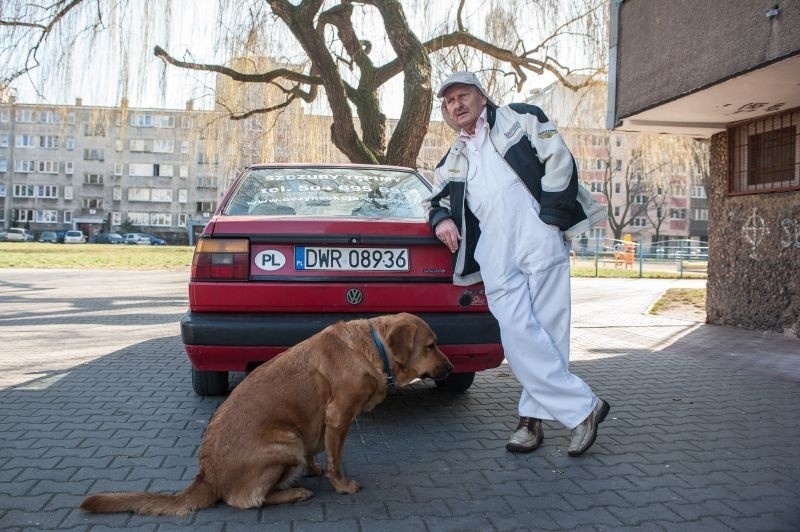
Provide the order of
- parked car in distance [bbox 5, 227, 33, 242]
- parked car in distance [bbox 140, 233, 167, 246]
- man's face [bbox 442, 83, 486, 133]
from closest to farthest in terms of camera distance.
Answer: man's face [bbox 442, 83, 486, 133], parked car in distance [bbox 5, 227, 33, 242], parked car in distance [bbox 140, 233, 167, 246]

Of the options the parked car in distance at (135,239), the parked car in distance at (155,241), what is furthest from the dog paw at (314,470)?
the parked car in distance at (155,241)

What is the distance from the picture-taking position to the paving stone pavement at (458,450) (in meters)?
2.95

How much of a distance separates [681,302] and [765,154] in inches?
189

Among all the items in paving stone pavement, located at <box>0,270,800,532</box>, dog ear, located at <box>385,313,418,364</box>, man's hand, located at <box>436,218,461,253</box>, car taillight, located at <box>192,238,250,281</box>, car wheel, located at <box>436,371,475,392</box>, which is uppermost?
man's hand, located at <box>436,218,461,253</box>

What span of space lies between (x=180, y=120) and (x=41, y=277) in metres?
6.63

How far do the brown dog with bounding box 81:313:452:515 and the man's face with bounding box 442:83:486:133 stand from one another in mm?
1351

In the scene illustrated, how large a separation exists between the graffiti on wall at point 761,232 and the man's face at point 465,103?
6.60m

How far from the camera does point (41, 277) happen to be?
1945 cm

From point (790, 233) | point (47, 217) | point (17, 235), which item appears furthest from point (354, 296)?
point (47, 217)

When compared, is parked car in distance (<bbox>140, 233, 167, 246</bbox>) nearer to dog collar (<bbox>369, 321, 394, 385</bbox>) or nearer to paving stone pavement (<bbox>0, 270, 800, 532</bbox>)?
paving stone pavement (<bbox>0, 270, 800, 532</bbox>)

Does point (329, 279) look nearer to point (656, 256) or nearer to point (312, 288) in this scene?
point (312, 288)

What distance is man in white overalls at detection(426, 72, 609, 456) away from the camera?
3811mm

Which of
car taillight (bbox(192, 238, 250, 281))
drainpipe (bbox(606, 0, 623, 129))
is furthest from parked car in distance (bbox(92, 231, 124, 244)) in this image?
car taillight (bbox(192, 238, 250, 281))

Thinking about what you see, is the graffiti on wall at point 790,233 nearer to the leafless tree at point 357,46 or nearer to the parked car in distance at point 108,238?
the leafless tree at point 357,46
